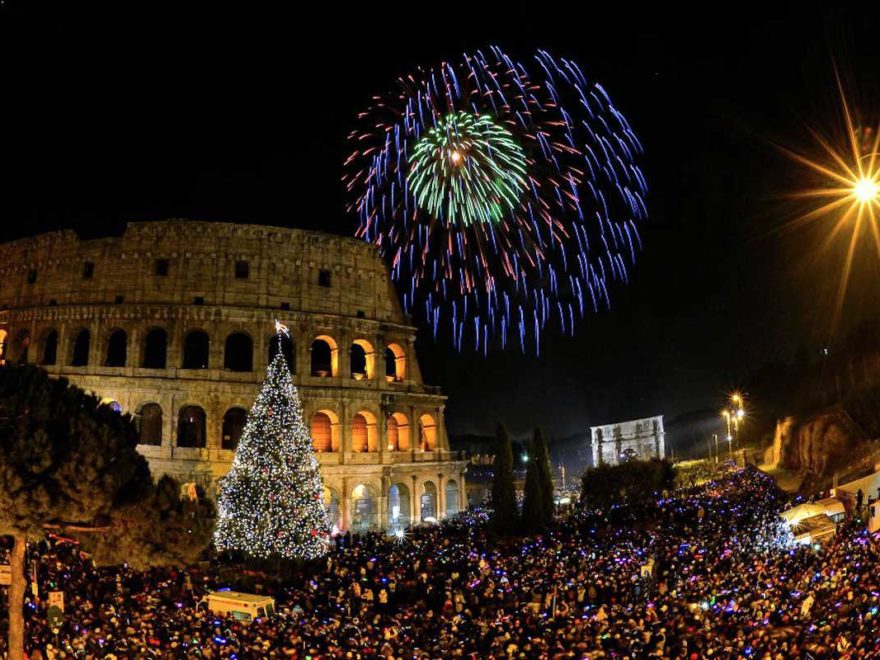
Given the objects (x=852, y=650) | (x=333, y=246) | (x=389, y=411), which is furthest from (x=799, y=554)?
(x=333, y=246)

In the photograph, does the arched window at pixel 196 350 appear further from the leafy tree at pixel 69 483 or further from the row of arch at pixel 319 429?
the leafy tree at pixel 69 483

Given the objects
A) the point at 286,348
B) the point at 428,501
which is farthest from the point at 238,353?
the point at 428,501

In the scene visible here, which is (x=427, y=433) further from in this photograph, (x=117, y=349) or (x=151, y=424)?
(x=117, y=349)

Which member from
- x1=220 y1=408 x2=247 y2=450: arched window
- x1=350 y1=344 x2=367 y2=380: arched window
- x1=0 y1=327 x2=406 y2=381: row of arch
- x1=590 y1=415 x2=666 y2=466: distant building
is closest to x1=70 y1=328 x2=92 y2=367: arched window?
x1=0 y1=327 x2=406 y2=381: row of arch

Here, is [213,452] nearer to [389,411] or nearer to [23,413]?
[389,411]

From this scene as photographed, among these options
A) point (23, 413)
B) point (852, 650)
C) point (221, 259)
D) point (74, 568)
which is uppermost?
point (221, 259)

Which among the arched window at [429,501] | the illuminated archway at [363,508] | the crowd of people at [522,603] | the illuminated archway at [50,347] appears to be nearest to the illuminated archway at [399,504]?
the arched window at [429,501]
